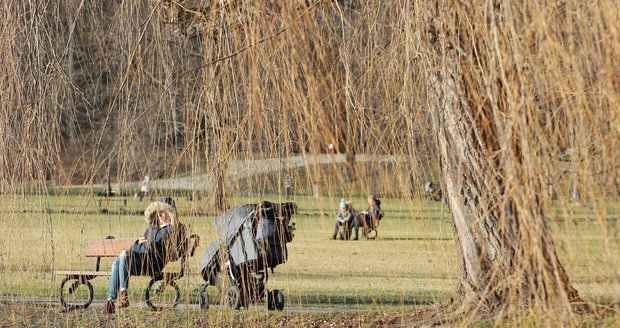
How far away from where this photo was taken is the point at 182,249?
24.9 feet

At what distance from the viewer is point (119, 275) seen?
9.71 m

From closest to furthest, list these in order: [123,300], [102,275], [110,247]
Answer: [123,300] → [102,275] → [110,247]

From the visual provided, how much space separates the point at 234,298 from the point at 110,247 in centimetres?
193

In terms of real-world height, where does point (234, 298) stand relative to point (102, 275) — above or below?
below

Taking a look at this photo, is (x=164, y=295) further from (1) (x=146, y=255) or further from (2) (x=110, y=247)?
(2) (x=110, y=247)

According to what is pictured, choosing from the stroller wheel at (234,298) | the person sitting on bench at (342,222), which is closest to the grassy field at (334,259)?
the stroller wheel at (234,298)

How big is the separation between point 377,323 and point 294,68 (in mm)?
3434

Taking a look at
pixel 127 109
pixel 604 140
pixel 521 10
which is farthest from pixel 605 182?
pixel 127 109

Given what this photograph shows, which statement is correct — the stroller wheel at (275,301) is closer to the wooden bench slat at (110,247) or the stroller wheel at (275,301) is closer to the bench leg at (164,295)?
the bench leg at (164,295)

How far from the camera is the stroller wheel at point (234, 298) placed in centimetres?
884

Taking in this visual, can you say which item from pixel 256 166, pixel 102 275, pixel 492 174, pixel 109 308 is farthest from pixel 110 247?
pixel 492 174

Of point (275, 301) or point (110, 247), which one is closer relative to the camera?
point (275, 301)

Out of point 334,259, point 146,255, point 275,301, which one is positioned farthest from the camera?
point 334,259

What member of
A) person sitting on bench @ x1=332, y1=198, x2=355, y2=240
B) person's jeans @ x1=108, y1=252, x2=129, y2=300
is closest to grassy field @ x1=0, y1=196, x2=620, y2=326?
person's jeans @ x1=108, y1=252, x2=129, y2=300
